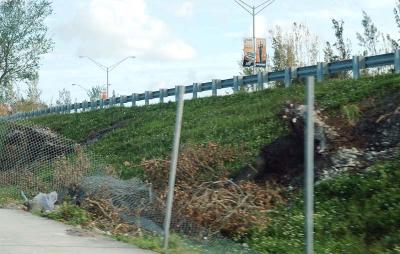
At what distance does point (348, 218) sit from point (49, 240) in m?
4.16

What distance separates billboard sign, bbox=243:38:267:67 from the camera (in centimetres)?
4472

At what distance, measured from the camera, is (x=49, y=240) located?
947cm

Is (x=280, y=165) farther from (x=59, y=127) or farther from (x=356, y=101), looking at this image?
(x=59, y=127)

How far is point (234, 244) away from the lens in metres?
10.3

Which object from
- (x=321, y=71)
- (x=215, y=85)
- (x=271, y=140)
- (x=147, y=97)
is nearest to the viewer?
(x=271, y=140)

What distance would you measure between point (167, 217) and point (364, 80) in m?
10.5

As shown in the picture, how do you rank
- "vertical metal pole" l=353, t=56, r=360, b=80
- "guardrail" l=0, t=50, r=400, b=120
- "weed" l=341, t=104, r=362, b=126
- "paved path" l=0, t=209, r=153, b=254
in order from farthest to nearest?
"vertical metal pole" l=353, t=56, r=360, b=80 < "guardrail" l=0, t=50, r=400, b=120 < "weed" l=341, t=104, r=362, b=126 < "paved path" l=0, t=209, r=153, b=254

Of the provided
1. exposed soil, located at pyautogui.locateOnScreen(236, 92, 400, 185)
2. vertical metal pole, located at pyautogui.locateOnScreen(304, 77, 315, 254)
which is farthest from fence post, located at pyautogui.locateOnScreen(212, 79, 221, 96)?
vertical metal pole, located at pyautogui.locateOnScreen(304, 77, 315, 254)

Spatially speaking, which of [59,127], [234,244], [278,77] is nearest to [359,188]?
[234,244]

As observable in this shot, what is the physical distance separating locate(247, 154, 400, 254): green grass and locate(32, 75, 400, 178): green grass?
2.98 m

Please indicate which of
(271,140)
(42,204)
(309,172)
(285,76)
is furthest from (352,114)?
(285,76)

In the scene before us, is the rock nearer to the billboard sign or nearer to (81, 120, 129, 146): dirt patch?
(81, 120, 129, 146): dirt patch

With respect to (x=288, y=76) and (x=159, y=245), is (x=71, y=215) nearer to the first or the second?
(x=159, y=245)

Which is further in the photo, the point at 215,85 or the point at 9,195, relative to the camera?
the point at 215,85
